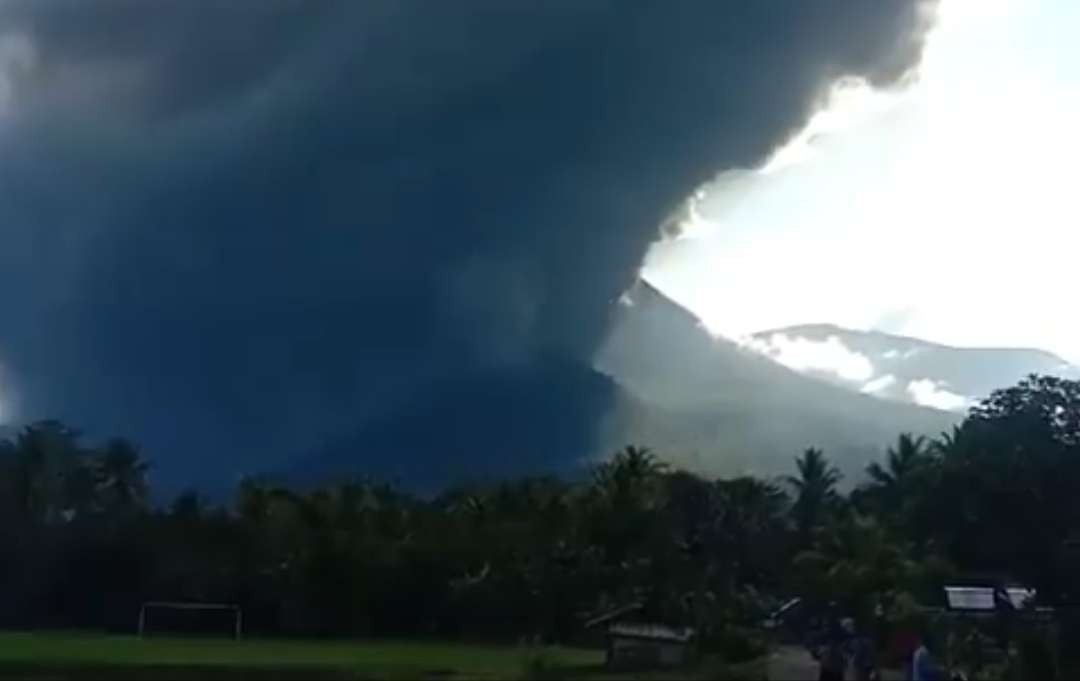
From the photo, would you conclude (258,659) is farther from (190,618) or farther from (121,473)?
(121,473)

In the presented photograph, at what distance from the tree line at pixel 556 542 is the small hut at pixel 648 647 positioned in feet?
5.03

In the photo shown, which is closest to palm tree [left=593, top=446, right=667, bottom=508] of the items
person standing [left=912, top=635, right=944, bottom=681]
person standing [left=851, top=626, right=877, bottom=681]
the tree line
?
the tree line

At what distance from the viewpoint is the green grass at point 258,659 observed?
4125 cm

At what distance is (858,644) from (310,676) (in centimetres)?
1478

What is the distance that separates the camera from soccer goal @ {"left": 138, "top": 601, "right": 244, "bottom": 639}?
69875mm

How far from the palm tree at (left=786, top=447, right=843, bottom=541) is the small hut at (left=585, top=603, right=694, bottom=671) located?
3150 centimetres

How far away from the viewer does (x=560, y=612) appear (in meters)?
66.4

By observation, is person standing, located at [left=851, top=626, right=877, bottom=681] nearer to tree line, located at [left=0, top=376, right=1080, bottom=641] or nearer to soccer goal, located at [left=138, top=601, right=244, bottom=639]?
tree line, located at [left=0, top=376, right=1080, bottom=641]

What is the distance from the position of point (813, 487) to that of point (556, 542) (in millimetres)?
24521

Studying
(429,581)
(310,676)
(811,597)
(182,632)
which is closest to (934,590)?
(811,597)

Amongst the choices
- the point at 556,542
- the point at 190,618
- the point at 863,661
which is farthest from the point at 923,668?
the point at 190,618

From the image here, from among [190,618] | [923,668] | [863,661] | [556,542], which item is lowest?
[923,668]

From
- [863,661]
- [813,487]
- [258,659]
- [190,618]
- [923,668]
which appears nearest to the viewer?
[923,668]

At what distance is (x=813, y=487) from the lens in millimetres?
89438
